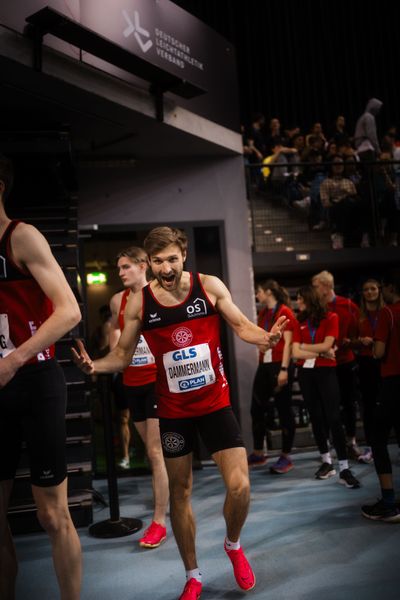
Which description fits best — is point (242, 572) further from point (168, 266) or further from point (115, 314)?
point (115, 314)

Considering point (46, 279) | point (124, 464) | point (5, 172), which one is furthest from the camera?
point (124, 464)

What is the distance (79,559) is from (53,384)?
27.7 inches

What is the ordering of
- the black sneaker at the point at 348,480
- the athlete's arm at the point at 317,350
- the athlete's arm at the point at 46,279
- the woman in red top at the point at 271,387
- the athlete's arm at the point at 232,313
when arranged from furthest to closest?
the woman in red top at the point at 271,387 < the athlete's arm at the point at 317,350 < the black sneaker at the point at 348,480 < the athlete's arm at the point at 232,313 < the athlete's arm at the point at 46,279

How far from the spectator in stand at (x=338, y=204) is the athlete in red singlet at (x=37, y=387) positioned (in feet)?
25.1

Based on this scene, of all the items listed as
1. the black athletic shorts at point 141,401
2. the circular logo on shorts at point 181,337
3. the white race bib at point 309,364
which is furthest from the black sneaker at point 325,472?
the circular logo on shorts at point 181,337

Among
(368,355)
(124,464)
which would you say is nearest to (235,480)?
(368,355)

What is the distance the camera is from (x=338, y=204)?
9172 mm

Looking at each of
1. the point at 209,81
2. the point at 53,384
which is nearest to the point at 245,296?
the point at 209,81

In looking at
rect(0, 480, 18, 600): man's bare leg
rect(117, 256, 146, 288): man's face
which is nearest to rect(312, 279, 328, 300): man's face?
rect(117, 256, 146, 288): man's face

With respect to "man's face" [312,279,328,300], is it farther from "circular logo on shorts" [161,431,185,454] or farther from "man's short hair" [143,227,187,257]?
"circular logo on shorts" [161,431,185,454]

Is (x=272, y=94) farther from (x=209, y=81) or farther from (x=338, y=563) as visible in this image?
(x=338, y=563)

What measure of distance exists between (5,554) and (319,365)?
3700mm

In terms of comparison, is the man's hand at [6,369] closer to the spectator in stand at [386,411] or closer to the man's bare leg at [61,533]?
the man's bare leg at [61,533]

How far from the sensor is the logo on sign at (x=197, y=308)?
2.82 meters
